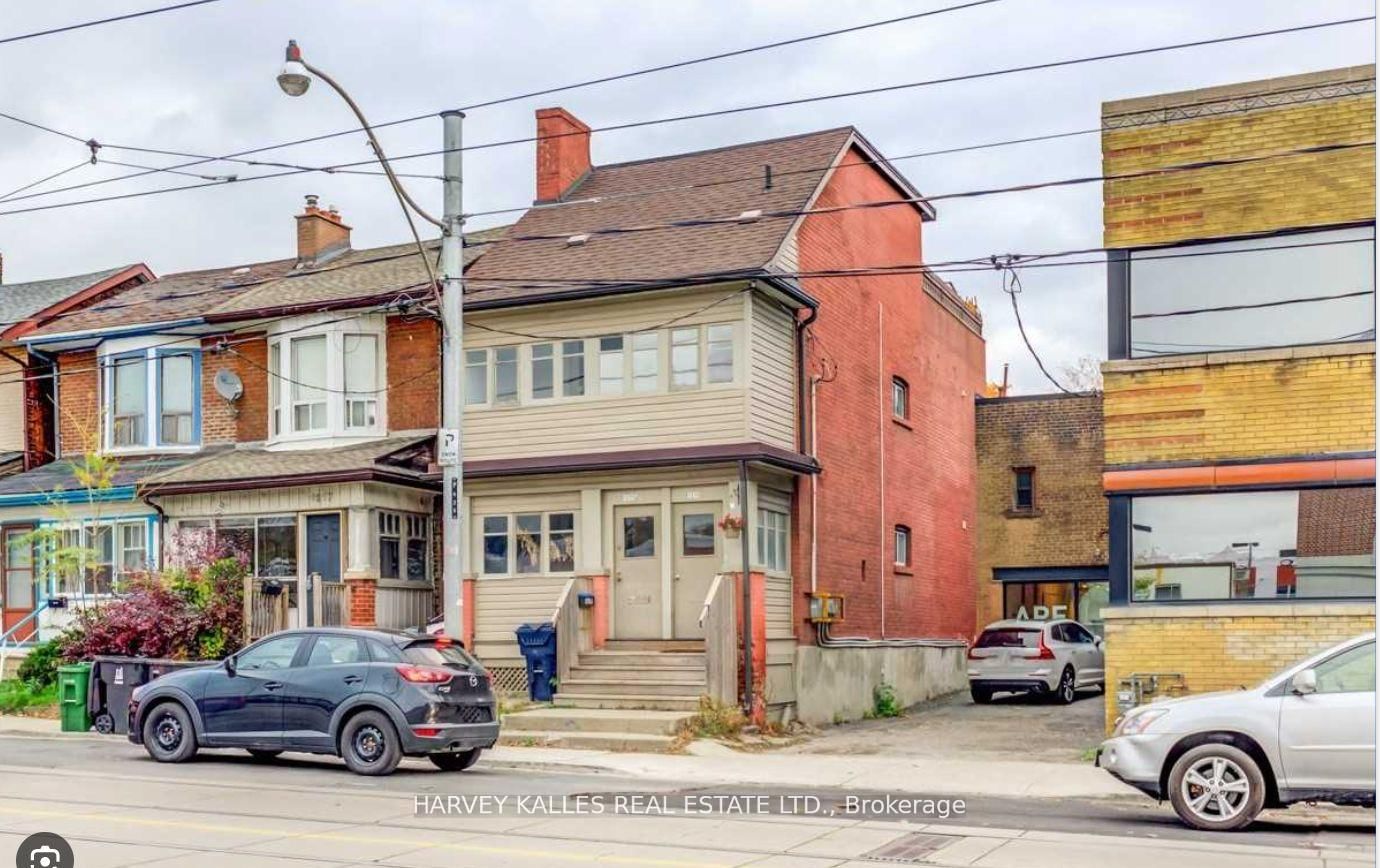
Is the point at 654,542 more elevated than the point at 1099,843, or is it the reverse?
the point at 654,542

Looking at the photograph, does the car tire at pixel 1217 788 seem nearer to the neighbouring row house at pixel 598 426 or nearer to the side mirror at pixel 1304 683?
the side mirror at pixel 1304 683

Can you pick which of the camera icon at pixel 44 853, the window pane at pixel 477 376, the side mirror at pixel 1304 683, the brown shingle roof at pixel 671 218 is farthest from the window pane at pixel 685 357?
the camera icon at pixel 44 853

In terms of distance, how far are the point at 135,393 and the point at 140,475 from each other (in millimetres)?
2322

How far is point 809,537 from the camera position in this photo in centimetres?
2444

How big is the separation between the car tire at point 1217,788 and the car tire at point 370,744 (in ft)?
25.8

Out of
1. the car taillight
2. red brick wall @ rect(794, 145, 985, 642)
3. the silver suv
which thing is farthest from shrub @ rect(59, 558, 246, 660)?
the silver suv

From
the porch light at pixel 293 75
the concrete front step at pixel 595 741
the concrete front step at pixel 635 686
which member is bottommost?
the concrete front step at pixel 595 741

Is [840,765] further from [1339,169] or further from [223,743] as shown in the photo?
[1339,169]

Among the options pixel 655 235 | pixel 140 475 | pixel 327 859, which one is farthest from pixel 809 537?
pixel 327 859

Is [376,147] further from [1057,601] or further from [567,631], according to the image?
[1057,601]

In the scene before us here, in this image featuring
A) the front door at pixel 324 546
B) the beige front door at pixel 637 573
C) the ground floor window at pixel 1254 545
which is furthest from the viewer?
the front door at pixel 324 546

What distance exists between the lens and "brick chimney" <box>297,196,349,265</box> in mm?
31562

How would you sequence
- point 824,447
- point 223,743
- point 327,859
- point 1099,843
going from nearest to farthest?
point 327,859, point 1099,843, point 223,743, point 824,447

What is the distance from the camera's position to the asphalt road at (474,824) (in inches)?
432
